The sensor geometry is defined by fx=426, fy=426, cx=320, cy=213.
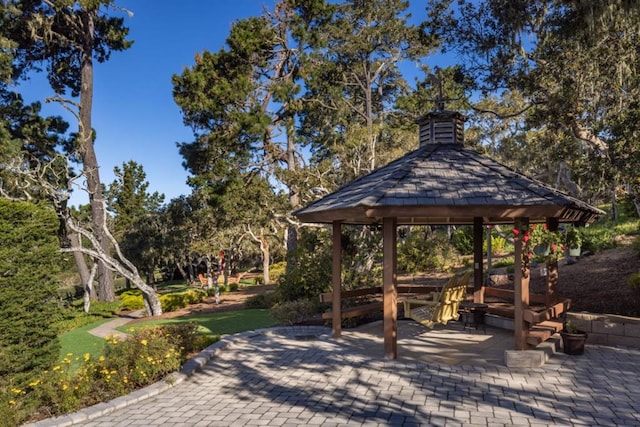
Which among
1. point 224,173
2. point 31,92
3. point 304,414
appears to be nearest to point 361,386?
point 304,414

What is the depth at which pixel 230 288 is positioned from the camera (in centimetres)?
2420

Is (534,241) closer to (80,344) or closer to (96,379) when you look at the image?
(96,379)

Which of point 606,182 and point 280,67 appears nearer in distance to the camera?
point 606,182

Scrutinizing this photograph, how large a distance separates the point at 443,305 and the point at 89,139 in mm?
18823

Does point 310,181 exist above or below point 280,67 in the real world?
below

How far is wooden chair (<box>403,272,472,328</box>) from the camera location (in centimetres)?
734

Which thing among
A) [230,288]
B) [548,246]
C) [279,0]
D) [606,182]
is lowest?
[230,288]

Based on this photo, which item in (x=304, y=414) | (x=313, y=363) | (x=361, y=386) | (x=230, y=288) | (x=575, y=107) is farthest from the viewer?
(x=230, y=288)

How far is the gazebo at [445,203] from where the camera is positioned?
20.4 feet

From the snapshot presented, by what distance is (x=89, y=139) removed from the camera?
20.0 meters

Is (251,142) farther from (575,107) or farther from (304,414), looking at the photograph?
(304,414)

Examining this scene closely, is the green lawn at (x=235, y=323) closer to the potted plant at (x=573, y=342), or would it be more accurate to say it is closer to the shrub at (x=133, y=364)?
the shrub at (x=133, y=364)

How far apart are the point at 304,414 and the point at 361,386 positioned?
1.09 m

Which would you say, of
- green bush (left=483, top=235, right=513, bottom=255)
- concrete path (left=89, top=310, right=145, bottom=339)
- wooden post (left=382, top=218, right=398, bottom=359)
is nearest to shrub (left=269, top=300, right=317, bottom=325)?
wooden post (left=382, top=218, right=398, bottom=359)
